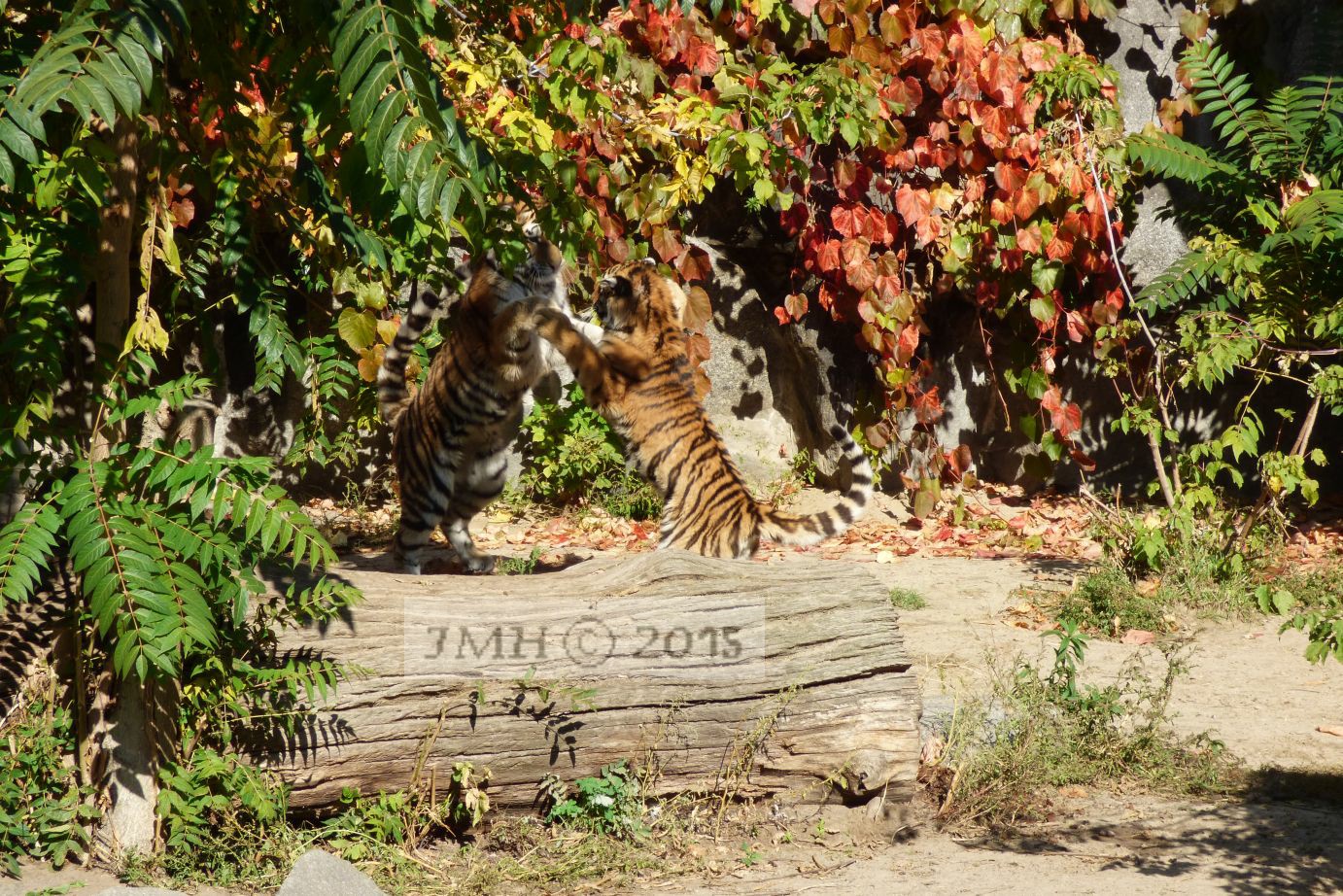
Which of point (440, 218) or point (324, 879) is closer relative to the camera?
point (440, 218)

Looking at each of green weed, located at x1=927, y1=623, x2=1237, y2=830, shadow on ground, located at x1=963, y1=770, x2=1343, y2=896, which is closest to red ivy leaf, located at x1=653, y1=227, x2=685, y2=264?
green weed, located at x1=927, y1=623, x2=1237, y2=830

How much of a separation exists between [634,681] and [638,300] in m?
2.88

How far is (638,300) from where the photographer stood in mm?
6617

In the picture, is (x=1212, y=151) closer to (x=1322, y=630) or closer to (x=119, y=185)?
(x=1322, y=630)

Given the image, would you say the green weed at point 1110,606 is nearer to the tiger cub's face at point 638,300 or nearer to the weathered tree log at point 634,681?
the weathered tree log at point 634,681

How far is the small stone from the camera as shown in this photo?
3.53 m

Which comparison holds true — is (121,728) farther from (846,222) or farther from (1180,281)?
(1180,281)

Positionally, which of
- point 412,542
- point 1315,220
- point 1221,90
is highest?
point 1221,90

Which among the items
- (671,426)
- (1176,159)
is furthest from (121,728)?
(1176,159)

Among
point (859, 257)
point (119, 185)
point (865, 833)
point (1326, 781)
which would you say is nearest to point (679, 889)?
point (865, 833)

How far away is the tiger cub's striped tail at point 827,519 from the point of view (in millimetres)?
5887

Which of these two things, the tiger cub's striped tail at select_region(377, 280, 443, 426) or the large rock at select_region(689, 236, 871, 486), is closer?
the tiger cub's striped tail at select_region(377, 280, 443, 426)

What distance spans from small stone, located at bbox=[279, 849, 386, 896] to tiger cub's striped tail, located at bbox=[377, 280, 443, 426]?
3.47 metres

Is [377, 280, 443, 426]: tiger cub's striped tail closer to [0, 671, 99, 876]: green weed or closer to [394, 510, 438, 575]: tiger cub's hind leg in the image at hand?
[394, 510, 438, 575]: tiger cub's hind leg
